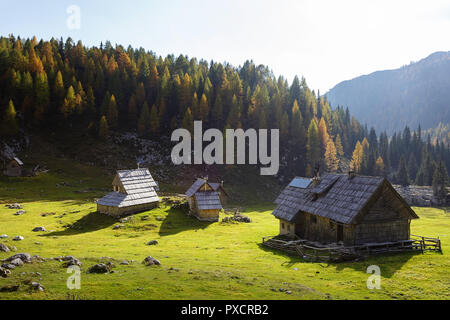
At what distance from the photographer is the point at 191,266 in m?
20.1

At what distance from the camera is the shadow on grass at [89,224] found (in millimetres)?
36644

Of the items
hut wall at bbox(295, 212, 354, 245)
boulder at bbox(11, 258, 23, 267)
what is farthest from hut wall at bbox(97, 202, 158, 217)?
boulder at bbox(11, 258, 23, 267)

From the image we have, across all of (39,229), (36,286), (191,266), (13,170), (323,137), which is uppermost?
(323,137)

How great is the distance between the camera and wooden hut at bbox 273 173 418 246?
1067 inches

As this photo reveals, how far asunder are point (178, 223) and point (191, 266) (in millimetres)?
23681

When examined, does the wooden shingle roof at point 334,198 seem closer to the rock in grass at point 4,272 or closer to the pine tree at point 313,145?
the rock in grass at point 4,272

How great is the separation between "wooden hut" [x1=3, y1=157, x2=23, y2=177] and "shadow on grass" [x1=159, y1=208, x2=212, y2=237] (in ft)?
160

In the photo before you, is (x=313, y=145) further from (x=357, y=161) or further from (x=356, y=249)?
(x=356, y=249)

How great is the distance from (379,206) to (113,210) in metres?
36.8

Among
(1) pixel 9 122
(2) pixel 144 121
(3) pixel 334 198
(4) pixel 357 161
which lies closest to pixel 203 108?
(2) pixel 144 121

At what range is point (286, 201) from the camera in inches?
1481
